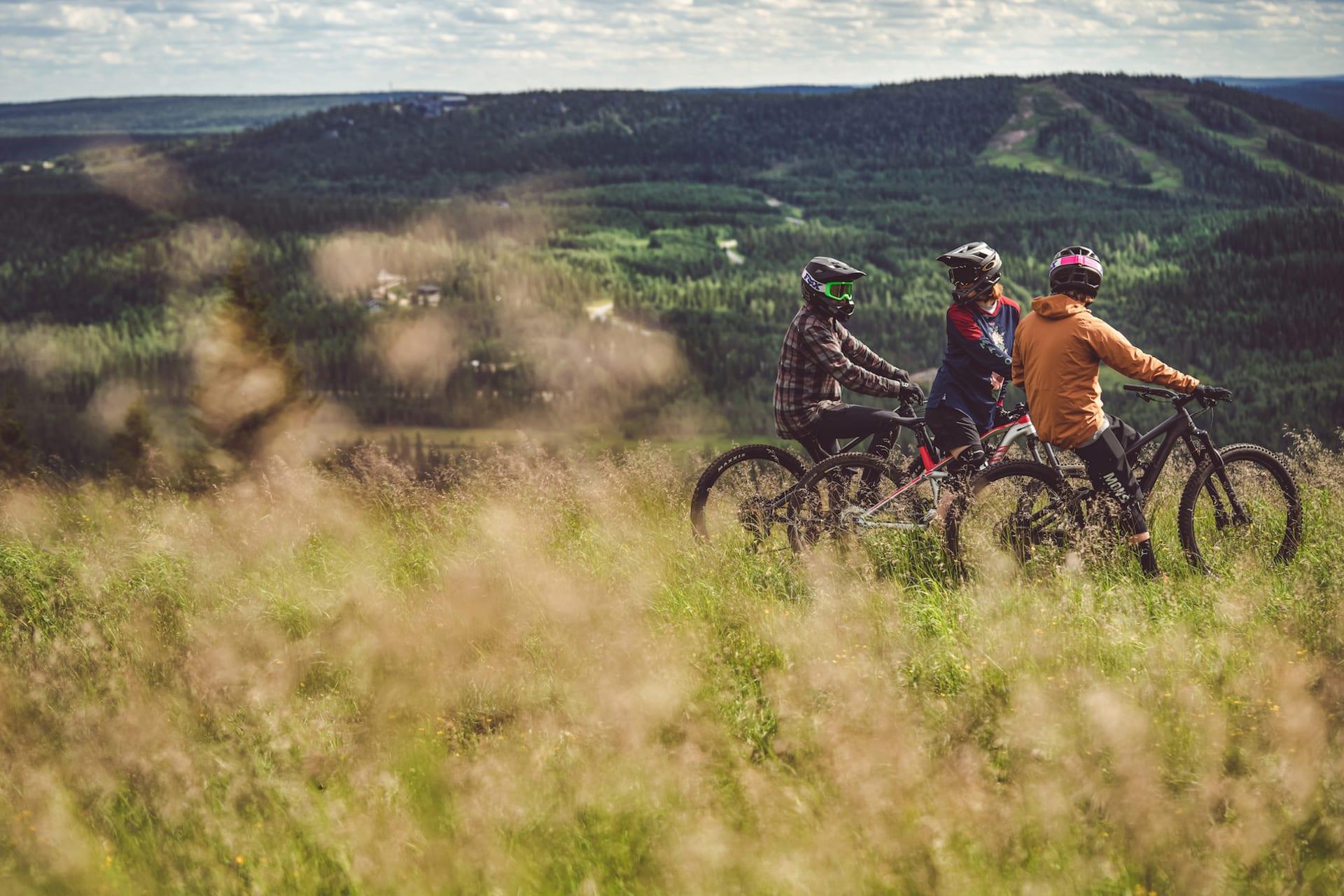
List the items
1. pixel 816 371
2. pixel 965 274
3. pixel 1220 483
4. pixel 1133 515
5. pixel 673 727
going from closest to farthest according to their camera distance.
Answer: pixel 673 727
pixel 1133 515
pixel 1220 483
pixel 965 274
pixel 816 371

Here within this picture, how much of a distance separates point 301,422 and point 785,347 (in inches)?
1645

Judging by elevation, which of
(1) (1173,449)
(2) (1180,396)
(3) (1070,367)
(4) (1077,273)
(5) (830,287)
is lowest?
(1) (1173,449)

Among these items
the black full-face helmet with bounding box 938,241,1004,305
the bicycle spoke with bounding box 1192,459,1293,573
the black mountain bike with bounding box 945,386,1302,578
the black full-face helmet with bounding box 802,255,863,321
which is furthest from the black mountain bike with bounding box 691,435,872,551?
the bicycle spoke with bounding box 1192,459,1293,573

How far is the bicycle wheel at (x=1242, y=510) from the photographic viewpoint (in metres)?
6.79

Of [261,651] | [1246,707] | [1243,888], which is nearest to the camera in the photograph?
[1243,888]

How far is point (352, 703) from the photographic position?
216 inches

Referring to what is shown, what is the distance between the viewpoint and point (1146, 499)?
268 inches

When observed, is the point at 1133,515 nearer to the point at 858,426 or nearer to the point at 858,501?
the point at 858,501

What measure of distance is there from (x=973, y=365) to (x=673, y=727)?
3749 millimetres

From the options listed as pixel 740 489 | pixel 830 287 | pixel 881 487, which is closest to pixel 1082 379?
pixel 881 487

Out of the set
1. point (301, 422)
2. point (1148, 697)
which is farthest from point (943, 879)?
point (301, 422)

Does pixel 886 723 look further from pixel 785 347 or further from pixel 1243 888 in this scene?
pixel 785 347

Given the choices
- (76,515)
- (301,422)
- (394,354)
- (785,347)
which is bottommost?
(394,354)

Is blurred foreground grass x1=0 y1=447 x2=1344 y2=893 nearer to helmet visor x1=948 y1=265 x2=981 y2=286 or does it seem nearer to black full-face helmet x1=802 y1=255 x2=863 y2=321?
black full-face helmet x1=802 y1=255 x2=863 y2=321
